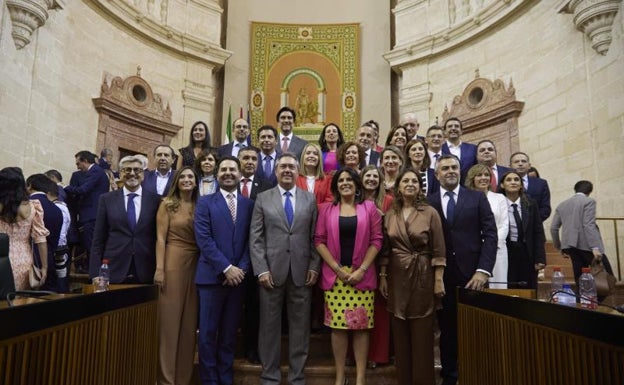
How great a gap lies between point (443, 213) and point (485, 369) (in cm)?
113

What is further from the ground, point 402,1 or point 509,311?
point 402,1

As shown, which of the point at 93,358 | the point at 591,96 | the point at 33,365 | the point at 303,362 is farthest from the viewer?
the point at 591,96

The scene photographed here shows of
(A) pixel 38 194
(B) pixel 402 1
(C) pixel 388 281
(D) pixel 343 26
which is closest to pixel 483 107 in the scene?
(B) pixel 402 1

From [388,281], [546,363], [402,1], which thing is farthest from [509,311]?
[402,1]

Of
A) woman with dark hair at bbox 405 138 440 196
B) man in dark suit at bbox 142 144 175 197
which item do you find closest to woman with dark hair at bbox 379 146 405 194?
woman with dark hair at bbox 405 138 440 196

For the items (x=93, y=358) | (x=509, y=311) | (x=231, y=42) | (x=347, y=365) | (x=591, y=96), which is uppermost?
(x=231, y=42)

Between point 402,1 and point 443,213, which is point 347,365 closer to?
point 443,213

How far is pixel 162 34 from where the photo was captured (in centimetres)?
1021

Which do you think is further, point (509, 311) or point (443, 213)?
point (443, 213)

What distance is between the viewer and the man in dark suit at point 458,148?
188 inches

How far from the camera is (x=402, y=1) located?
11219mm

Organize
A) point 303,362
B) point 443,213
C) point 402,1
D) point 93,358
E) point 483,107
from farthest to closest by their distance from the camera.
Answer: point 402,1, point 483,107, point 443,213, point 303,362, point 93,358

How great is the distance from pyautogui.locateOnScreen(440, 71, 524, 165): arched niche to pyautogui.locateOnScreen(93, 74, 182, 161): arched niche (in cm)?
582

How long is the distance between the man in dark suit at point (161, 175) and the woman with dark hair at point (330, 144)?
137 cm
